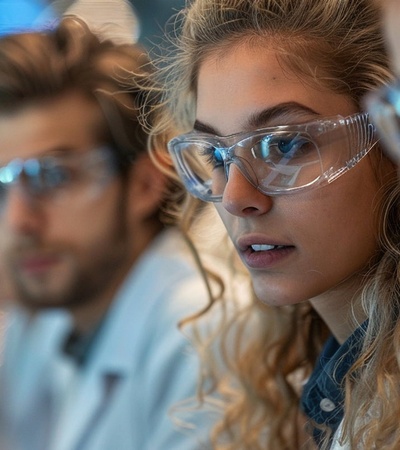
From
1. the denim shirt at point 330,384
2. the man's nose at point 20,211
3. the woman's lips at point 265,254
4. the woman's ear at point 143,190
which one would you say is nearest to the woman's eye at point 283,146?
the woman's lips at point 265,254

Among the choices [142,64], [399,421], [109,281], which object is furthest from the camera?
[109,281]

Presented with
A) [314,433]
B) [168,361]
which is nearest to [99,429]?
[168,361]

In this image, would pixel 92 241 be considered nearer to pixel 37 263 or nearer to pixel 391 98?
pixel 37 263

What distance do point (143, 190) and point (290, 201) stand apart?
0.80 metres

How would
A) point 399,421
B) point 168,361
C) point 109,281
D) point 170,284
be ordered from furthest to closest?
1. point 109,281
2. point 170,284
3. point 168,361
4. point 399,421

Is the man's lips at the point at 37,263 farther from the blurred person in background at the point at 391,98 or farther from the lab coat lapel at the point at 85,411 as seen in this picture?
the blurred person in background at the point at 391,98

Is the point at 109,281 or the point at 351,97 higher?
the point at 351,97

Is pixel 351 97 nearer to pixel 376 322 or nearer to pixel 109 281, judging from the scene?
pixel 376 322

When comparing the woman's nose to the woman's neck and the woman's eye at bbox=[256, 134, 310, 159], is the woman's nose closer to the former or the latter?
the woman's eye at bbox=[256, 134, 310, 159]

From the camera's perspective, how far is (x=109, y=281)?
1.86m

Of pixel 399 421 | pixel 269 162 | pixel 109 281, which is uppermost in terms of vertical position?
pixel 269 162

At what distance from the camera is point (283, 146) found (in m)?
1.00

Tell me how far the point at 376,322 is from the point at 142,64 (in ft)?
1.96

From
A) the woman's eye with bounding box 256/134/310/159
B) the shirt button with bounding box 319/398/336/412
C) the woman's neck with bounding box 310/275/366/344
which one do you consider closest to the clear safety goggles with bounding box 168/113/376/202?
the woman's eye with bounding box 256/134/310/159
